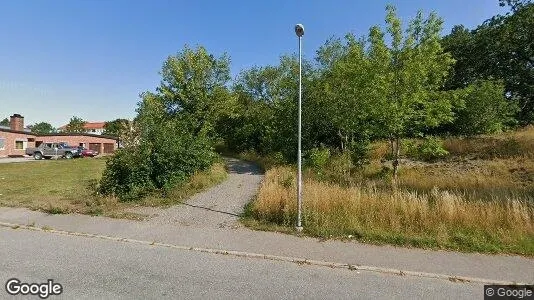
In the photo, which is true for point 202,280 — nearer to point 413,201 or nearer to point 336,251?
point 336,251

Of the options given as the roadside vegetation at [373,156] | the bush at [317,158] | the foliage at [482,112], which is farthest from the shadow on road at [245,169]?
the foliage at [482,112]

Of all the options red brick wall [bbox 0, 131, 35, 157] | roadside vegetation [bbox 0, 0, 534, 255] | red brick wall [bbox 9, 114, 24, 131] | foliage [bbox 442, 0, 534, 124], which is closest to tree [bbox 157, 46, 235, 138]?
roadside vegetation [bbox 0, 0, 534, 255]

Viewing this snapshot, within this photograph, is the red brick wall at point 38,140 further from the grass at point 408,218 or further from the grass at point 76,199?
the grass at point 408,218

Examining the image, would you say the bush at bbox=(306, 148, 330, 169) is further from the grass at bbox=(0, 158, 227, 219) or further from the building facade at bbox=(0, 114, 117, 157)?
the building facade at bbox=(0, 114, 117, 157)

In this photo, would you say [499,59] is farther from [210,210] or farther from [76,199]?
[76,199]

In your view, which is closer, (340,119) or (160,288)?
(160,288)

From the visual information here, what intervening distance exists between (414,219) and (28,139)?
54.4 metres

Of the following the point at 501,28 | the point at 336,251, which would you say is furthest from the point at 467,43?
the point at 336,251

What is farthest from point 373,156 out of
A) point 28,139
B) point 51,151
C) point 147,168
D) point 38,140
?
point 38,140

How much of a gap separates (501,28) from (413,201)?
2264 cm

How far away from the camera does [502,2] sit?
1877 cm

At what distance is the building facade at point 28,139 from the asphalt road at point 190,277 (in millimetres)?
34686

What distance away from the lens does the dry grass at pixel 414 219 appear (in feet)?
18.9

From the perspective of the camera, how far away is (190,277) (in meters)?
4.46
